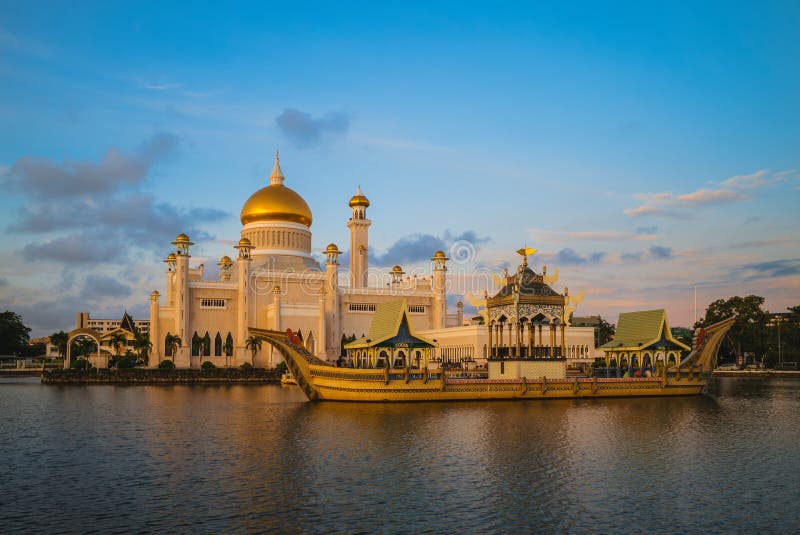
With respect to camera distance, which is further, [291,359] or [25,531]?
[291,359]

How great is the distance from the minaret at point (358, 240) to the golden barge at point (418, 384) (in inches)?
1812

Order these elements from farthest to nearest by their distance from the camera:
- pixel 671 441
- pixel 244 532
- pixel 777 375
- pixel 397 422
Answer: pixel 777 375 → pixel 397 422 → pixel 671 441 → pixel 244 532

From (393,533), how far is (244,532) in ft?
9.42

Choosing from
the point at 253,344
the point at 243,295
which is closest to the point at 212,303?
the point at 243,295

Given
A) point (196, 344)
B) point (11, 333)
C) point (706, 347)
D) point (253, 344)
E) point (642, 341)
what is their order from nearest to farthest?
1. point (706, 347)
2. point (642, 341)
3. point (253, 344)
4. point (196, 344)
5. point (11, 333)

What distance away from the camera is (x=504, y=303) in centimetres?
4331

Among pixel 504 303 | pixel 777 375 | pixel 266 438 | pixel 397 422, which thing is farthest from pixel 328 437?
pixel 777 375

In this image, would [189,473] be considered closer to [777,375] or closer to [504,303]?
[504,303]

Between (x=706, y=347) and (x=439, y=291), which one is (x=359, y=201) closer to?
(x=439, y=291)

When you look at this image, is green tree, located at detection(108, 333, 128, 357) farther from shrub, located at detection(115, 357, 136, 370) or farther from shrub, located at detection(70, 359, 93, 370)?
shrub, located at detection(115, 357, 136, 370)

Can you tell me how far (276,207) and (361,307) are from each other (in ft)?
50.4

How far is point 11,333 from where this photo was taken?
337ft

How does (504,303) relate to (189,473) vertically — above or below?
above

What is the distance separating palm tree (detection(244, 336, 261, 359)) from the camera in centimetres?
7444
